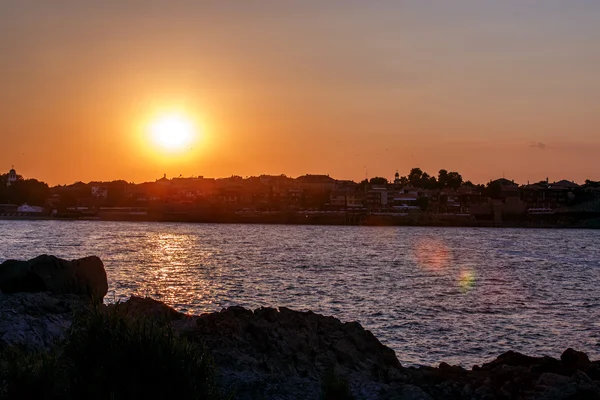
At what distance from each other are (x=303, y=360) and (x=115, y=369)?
16.9 ft

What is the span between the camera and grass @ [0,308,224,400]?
26.0 ft

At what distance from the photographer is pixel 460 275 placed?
42.5 meters

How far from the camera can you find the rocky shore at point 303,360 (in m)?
11.2

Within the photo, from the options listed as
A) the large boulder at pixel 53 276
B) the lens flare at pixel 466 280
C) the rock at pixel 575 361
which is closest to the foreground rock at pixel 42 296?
the large boulder at pixel 53 276

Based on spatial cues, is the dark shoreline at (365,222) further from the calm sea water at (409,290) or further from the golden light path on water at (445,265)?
the calm sea water at (409,290)

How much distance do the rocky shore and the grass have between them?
1.66m

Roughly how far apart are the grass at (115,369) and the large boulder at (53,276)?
28.9ft

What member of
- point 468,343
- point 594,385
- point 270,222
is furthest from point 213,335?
point 270,222

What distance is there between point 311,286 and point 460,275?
1203 centimetres

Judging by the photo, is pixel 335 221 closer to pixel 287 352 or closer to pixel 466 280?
pixel 466 280

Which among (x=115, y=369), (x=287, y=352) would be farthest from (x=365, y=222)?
(x=115, y=369)

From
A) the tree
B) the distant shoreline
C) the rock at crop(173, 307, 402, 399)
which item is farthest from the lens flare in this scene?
the tree

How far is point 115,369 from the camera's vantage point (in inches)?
318

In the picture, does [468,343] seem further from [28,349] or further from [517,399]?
[28,349]
